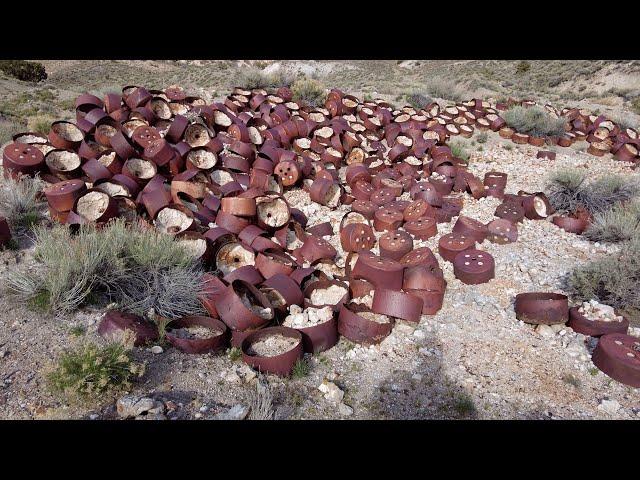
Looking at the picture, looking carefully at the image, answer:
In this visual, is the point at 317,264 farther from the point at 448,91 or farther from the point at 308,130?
the point at 448,91

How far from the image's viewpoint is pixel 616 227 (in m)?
6.96

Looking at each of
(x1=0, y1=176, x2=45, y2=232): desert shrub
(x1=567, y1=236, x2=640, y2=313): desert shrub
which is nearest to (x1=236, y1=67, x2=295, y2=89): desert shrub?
(x1=0, y1=176, x2=45, y2=232): desert shrub

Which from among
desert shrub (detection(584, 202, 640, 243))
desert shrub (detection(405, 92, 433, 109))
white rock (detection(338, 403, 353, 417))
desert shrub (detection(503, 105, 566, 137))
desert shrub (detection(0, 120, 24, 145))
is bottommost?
white rock (detection(338, 403, 353, 417))

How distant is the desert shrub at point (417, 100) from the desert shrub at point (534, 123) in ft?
10.7

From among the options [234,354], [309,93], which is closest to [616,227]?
[234,354]

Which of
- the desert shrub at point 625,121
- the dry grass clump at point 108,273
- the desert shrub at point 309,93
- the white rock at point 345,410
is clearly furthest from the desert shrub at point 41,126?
the desert shrub at point 625,121

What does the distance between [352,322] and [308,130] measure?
23.0ft

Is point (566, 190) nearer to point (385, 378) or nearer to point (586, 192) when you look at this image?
point (586, 192)

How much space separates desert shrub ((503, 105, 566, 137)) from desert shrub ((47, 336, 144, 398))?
13.0m

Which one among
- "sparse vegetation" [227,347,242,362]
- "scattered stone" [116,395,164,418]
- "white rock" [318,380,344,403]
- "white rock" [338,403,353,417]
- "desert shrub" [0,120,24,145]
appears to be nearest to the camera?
"scattered stone" [116,395,164,418]

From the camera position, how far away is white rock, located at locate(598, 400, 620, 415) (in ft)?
12.7

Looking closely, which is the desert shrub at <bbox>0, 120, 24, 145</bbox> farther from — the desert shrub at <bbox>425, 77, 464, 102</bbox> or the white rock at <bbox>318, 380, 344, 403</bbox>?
the desert shrub at <bbox>425, 77, 464, 102</bbox>

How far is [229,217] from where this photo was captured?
6.38m

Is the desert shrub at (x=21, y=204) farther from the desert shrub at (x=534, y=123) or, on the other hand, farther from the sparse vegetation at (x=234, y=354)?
the desert shrub at (x=534, y=123)
